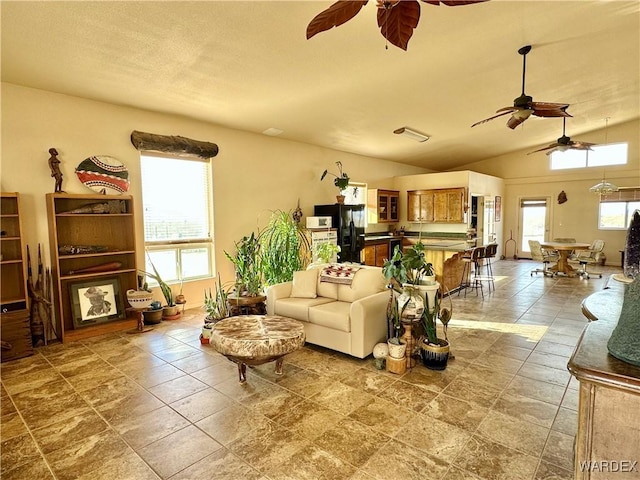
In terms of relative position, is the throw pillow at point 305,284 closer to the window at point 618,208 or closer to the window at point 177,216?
the window at point 177,216

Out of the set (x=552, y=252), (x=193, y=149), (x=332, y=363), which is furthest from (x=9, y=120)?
(x=552, y=252)

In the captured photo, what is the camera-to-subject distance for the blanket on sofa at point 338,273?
393cm

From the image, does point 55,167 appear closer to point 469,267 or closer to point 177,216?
point 177,216

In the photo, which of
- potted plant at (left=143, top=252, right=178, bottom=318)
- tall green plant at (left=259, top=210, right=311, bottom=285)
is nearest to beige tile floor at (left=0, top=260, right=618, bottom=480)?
potted plant at (left=143, top=252, right=178, bottom=318)

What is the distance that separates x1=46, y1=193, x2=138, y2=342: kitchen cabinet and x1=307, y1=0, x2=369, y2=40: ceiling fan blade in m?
3.79

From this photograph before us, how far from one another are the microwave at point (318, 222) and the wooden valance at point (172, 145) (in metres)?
2.09

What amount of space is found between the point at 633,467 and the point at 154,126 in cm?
551

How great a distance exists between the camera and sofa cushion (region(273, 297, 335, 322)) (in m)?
3.77

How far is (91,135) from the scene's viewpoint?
4266mm

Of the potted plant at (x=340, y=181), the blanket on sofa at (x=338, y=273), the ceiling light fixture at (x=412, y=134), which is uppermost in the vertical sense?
the ceiling light fixture at (x=412, y=134)

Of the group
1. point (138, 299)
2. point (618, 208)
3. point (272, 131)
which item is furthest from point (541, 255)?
point (138, 299)

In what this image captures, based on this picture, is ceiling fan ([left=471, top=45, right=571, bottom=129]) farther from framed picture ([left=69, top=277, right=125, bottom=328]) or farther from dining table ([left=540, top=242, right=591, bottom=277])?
framed picture ([left=69, top=277, right=125, bottom=328])

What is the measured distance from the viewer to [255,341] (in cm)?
275

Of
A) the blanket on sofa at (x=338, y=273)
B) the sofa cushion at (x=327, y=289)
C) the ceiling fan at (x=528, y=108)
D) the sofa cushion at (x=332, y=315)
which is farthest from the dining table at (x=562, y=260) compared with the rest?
the sofa cushion at (x=332, y=315)
